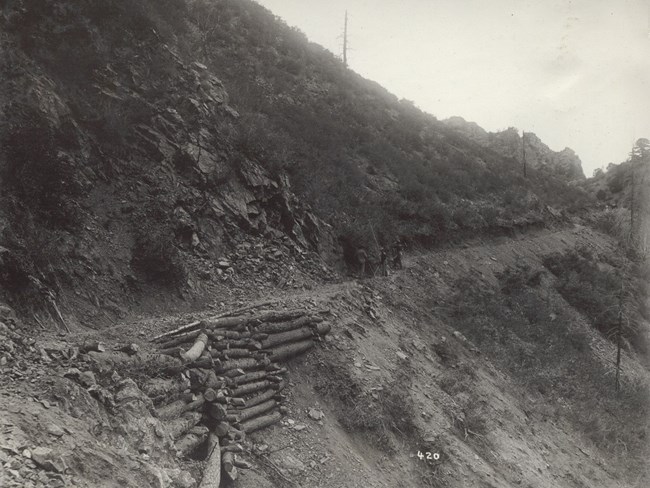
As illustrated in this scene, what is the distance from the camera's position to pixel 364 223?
60.2 ft

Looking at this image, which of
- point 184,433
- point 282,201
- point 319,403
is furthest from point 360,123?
point 184,433

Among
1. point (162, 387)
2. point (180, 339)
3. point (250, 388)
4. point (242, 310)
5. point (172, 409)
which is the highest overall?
point (242, 310)

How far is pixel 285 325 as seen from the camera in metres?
11.0

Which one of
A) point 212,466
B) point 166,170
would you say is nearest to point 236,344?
point 212,466

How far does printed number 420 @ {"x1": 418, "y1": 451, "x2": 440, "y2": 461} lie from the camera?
9930mm

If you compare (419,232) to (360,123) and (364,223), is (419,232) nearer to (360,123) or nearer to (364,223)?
(364,223)

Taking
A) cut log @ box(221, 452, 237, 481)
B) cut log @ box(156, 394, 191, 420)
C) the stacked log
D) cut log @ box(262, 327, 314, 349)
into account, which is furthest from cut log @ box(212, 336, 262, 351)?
cut log @ box(221, 452, 237, 481)

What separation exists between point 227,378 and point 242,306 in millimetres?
3011

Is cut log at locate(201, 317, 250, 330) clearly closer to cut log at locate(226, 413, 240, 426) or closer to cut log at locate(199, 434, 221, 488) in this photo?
cut log at locate(226, 413, 240, 426)

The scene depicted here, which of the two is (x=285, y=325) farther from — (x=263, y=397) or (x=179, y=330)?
(x=179, y=330)

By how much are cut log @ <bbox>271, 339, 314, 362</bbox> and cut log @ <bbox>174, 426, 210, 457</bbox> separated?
283cm

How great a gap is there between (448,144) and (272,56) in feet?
48.6

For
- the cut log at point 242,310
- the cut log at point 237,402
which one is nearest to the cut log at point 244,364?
the cut log at point 237,402

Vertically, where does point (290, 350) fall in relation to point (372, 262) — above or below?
below
